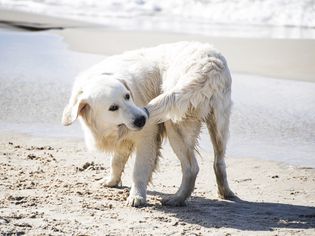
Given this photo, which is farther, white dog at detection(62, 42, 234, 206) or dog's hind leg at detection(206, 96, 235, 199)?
dog's hind leg at detection(206, 96, 235, 199)

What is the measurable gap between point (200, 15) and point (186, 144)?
13.7 metres

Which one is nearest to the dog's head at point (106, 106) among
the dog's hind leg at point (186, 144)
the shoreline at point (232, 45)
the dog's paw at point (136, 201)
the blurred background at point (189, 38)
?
the dog's hind leg at point (186, 144)

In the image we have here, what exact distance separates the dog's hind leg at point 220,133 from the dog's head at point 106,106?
0.69 m

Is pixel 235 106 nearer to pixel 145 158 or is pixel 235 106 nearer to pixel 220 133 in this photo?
pixel 220 133

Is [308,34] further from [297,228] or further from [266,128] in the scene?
[297,228]

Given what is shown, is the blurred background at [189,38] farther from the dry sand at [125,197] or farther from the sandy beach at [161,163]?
the dry sand at [125,197]

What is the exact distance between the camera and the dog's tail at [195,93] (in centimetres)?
611

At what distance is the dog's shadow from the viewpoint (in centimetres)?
570

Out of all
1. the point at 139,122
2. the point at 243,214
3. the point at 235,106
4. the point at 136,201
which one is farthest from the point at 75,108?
the point at 235,106

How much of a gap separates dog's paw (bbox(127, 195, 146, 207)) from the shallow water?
6.47 ft

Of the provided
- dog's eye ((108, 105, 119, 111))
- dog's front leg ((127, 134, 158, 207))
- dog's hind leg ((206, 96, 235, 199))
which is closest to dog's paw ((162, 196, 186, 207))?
dog's front leg ((127, 134, 158, 207))

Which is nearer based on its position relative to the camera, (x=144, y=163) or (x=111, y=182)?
(x=144, y=163)

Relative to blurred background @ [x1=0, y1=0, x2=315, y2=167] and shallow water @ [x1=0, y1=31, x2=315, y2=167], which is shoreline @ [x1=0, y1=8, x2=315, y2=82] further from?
shallow water @ [x1=0, y1=31, x2=315, y2=167]

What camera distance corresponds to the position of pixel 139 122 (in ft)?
19.5
